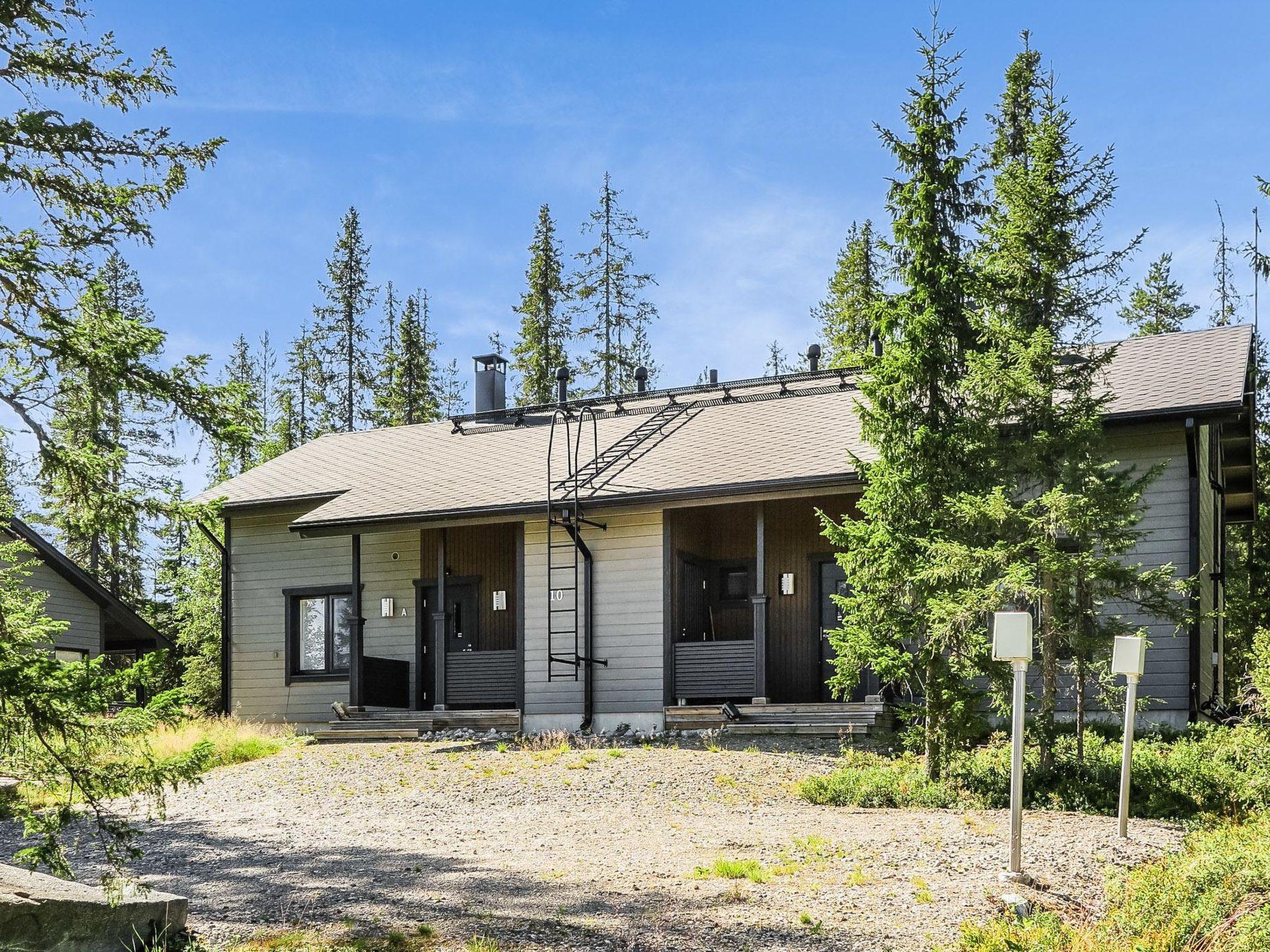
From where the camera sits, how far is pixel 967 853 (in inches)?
376

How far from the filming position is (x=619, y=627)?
18.4m

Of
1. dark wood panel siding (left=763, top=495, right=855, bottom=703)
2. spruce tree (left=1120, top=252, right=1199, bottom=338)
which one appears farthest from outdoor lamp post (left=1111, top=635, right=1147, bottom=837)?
spruce tree (left=1120, top=252, right=1199, bottom=338)

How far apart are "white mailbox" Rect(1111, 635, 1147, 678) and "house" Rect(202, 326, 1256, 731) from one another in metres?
4.25

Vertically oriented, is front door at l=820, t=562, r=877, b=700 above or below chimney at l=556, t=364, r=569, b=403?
below

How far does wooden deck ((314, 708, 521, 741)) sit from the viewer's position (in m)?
18.5

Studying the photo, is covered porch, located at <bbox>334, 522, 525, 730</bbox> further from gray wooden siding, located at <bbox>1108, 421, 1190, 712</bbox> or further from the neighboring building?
gray wooden siding, located at <bbox>1108, 421, 1190, 712</bbox>

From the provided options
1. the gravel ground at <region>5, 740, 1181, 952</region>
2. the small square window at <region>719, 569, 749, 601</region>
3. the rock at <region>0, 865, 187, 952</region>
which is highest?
the small square window at <region>719, 569, 749, 601</region>

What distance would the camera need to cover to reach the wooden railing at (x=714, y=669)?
17359 mm

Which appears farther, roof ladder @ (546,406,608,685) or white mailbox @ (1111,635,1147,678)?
roof ladder @ (546,406,608,685)

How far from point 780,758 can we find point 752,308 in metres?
25.7

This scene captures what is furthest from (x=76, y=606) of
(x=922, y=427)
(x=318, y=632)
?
(x=922, y=427)

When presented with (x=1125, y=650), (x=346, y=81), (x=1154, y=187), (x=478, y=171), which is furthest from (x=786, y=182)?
(x=1125, y=650)

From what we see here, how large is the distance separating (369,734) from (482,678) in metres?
1.87

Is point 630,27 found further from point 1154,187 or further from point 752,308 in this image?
point 752,308
